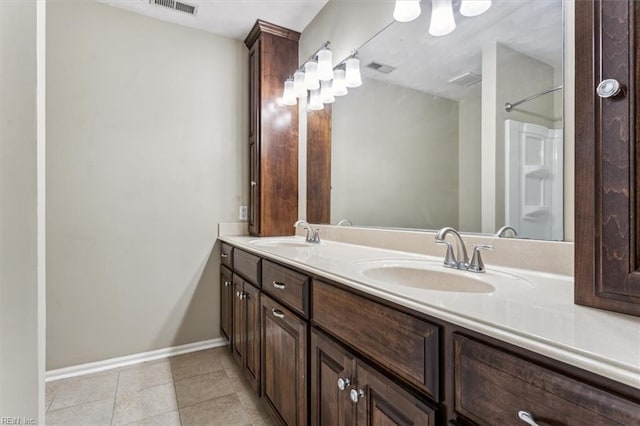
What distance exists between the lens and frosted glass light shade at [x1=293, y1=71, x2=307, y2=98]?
2146 millimetres

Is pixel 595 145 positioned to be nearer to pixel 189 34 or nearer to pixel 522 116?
pixel 522 116

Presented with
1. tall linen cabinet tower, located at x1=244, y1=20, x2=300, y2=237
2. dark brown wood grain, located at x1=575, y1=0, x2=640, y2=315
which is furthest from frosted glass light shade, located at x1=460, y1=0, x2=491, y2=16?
tall linen cabinet tower, located at x1=244, y1=20, x2=300, y2=237

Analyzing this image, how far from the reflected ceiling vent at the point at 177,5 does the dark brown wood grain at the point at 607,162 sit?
2.22 m

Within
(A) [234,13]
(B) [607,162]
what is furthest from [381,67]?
(B) [607,162]

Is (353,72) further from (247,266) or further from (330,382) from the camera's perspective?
(330,382)

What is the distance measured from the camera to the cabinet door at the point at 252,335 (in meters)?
1.55

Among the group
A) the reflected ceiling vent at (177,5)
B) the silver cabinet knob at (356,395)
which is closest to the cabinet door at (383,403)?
the silver cabinet knob at (356,395)

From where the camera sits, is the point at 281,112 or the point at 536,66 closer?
the point at 536,66

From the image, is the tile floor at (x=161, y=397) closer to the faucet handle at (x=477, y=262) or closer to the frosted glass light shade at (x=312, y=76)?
the faucet handle at (x=477, y=262)

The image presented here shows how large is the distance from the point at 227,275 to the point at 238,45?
183 centimetres

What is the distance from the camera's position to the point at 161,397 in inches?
67.6

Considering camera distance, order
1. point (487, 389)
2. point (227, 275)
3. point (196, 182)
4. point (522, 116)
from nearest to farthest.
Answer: point (487, 389)
point (522, 116)
point (227, 275)
point (196, 182)

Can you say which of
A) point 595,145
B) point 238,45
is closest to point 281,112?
point 238,45

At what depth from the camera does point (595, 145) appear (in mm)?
648
